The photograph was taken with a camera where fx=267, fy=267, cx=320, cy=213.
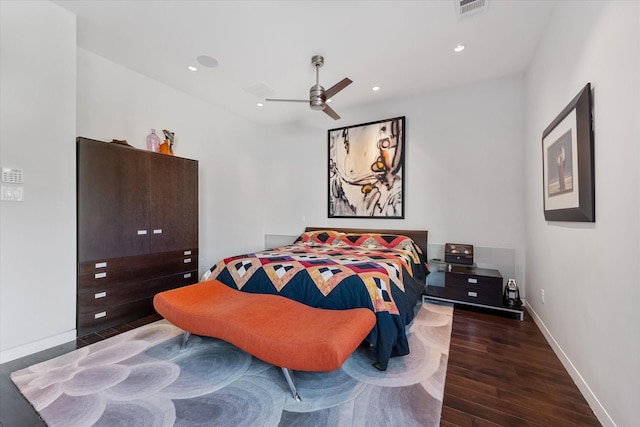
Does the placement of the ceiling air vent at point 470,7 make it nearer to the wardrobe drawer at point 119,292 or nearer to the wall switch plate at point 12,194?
the wall switch plate at point 12,194

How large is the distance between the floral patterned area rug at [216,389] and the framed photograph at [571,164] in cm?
144

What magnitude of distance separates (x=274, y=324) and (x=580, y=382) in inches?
80.0

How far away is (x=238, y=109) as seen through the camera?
455 cm

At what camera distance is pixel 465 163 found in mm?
3680

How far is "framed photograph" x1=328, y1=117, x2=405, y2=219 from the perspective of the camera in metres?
4.08

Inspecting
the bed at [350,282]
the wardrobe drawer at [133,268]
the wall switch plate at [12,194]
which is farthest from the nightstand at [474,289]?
the wall switch plate at [12,194]

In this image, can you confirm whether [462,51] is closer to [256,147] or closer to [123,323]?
[256,147]

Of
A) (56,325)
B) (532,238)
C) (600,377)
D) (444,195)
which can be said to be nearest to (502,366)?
(600,377)

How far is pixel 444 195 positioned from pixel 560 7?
216 cm

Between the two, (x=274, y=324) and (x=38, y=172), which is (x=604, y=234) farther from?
(x=38, y=172)

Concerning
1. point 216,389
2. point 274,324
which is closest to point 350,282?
point 274,324

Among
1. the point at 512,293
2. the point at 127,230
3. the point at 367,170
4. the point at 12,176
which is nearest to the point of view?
the point at 12,176

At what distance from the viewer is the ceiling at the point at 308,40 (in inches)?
91.6

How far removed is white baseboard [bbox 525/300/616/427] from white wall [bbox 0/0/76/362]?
3966mm
